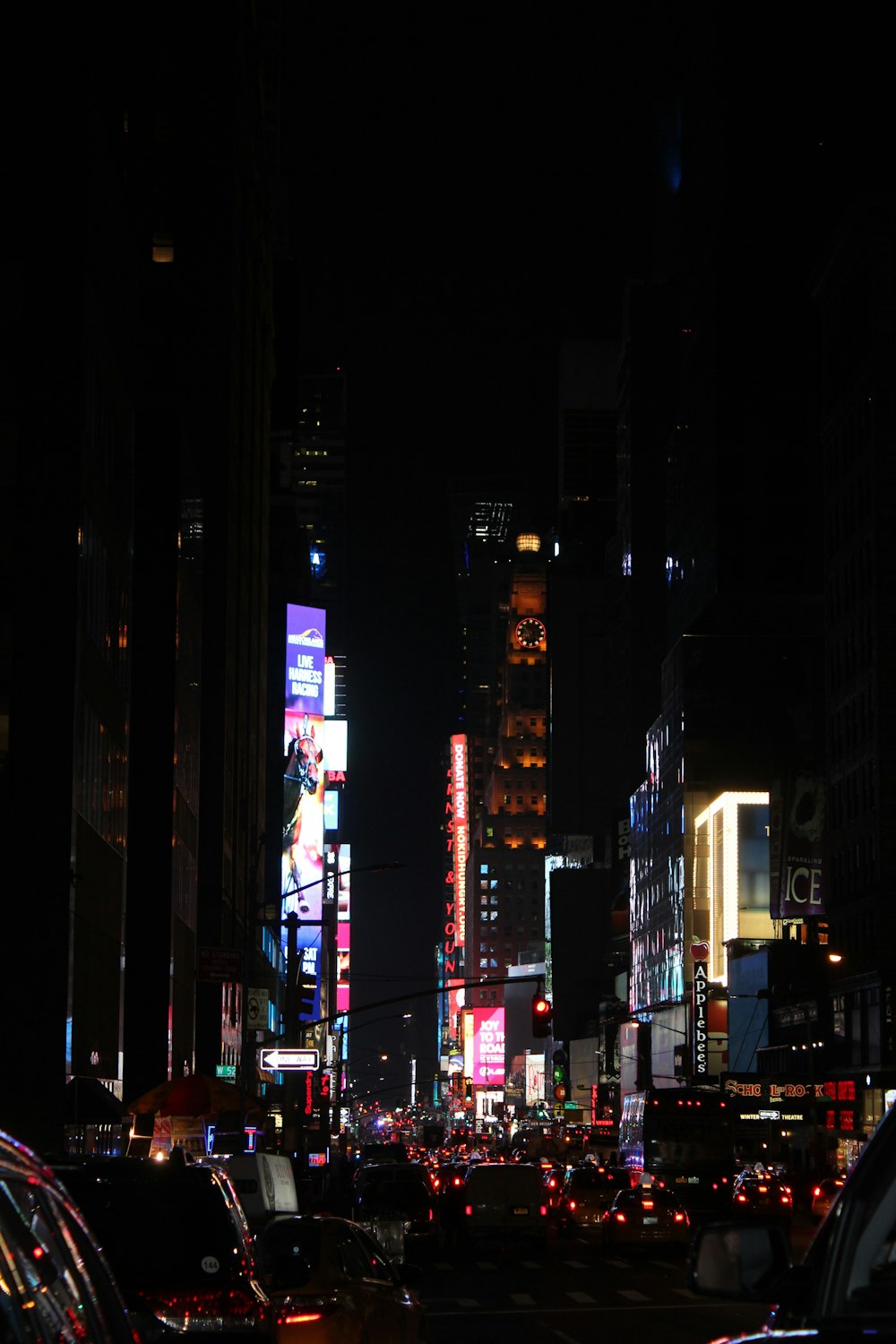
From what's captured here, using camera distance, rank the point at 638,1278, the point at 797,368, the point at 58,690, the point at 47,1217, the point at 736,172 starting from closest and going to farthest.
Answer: the point at 47,1217
the point at 638,1278
the point at 58,690
the point at 797,368
the point at 736,172

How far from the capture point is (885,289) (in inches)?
3782

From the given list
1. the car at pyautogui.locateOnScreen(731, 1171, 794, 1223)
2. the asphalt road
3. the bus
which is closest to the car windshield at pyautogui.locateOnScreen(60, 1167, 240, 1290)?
the asphalt road

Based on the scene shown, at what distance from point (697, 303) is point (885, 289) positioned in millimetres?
64899

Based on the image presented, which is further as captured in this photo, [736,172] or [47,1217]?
[736,172]

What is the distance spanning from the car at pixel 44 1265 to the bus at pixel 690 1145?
54.3 metres

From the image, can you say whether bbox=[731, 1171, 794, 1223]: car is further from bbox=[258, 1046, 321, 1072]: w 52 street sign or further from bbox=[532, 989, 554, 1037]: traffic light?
bbox=[258, 1046, 321, 1072]: w 52 street sign

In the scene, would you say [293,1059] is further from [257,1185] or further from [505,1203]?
[257,1185]

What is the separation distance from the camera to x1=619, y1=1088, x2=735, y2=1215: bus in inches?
2293

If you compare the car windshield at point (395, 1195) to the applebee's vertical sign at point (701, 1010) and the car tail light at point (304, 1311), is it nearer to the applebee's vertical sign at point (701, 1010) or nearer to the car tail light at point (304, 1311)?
the car tail light at point (304, 1311)

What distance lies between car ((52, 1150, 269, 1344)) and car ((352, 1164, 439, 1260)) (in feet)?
93.4

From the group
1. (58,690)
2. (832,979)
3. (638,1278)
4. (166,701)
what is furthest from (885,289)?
(638,1278)

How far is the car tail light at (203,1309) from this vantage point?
35.8ft

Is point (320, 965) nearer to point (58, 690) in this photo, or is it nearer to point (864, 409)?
point (864, 409)

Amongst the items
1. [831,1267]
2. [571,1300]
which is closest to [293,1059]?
[571,1300]
